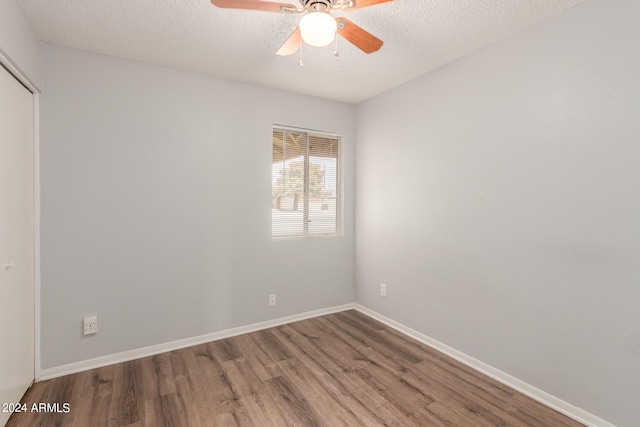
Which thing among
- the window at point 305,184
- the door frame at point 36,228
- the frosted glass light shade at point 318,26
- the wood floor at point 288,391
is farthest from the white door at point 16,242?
the window at point 305,184

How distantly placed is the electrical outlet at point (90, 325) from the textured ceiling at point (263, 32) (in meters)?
2.13

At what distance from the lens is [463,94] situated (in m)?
2.57

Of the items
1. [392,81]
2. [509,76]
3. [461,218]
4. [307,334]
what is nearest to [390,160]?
[392,81]

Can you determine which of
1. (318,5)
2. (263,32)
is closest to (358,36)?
(318,5)

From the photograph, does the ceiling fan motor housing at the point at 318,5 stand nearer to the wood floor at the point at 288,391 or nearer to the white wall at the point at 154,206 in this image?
the white wall at the point at 154,206

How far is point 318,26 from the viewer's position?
4.67ft

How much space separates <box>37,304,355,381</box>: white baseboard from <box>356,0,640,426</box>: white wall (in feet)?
4.24

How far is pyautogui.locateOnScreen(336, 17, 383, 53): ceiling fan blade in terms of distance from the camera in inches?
64.5

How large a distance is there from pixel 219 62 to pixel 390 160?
190cm

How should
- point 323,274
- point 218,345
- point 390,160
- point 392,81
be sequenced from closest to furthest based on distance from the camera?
point 218,345 → point 392,81 → point 390,160 → point 323,274

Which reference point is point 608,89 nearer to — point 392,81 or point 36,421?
point 392,81

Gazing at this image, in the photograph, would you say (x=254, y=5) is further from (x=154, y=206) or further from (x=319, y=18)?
(x=154, y=206)

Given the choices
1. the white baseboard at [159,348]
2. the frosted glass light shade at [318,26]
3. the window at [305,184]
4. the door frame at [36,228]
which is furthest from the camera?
the window at [305,184]

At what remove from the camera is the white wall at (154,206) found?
237 cm
